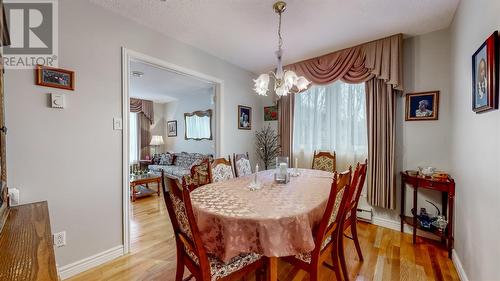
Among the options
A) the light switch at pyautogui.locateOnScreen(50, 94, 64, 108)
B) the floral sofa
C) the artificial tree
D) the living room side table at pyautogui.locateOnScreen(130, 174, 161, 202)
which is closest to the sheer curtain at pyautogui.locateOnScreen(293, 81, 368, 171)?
the artificial tree

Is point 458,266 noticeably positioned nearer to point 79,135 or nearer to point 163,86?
point 79,135

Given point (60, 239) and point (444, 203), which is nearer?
point (60, 239)

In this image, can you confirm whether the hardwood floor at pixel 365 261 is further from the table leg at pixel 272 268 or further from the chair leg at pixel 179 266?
the table leg at pixel 272 268

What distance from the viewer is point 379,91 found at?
8.93 ft

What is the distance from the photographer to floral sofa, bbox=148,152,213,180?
16.8 feet

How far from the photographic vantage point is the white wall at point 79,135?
1.62 meters

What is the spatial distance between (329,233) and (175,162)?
492cm

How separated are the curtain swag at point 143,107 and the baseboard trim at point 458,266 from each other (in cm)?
681

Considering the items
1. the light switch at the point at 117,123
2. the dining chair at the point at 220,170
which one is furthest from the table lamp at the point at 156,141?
the dining chair at the point at 220,170

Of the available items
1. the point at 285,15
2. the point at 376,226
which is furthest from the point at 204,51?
the point at 376,226

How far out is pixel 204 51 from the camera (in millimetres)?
3049

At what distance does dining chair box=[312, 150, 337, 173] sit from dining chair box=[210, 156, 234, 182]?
1.32 meters

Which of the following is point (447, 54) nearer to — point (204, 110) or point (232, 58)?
point (232, 58)

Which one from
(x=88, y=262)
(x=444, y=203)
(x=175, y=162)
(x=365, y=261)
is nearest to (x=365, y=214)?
(x=444, y=203)
